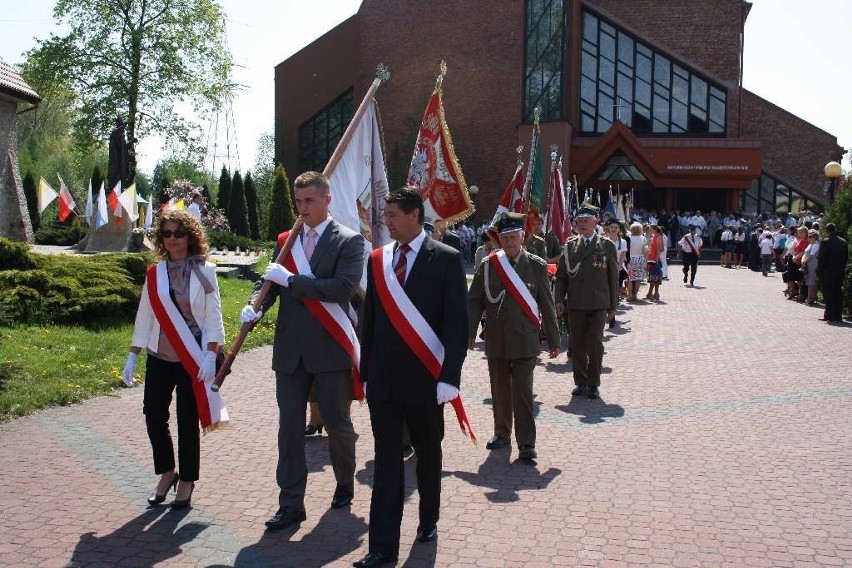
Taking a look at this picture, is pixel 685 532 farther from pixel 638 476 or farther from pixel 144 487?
pixel 144 487

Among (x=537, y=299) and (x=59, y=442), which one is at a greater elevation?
(x=537, y=299)

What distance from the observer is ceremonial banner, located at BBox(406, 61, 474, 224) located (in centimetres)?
915

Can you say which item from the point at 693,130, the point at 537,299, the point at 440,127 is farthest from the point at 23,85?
the point at 693,130

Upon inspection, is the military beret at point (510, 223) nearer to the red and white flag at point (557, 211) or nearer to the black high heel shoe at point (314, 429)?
the black high heel shoe at point (314, 429)

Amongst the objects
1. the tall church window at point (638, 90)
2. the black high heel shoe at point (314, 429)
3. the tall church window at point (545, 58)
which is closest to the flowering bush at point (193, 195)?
the tall church window at point (545, 58)

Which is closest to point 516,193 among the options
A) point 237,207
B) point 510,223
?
point 510,223

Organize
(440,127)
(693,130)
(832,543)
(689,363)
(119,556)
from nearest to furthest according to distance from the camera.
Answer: (119,556)
(832,543)
(440,127)
(689,363)
(693,130)

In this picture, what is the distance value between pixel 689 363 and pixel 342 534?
7.70 m

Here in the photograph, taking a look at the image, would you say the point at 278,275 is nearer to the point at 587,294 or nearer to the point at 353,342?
the point at 353,342

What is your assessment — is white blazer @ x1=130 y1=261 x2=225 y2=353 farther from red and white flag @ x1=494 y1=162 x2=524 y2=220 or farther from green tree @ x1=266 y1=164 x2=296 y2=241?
green tree @ x1=266 y1=164 x2=296 y2=241

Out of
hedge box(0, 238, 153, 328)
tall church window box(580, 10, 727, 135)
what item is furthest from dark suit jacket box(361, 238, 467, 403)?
tall church window box(580, 10, 727, 135)

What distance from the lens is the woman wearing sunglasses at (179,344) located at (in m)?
5.38

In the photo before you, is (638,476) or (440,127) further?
(440,127)

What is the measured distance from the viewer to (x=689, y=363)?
1170cm
